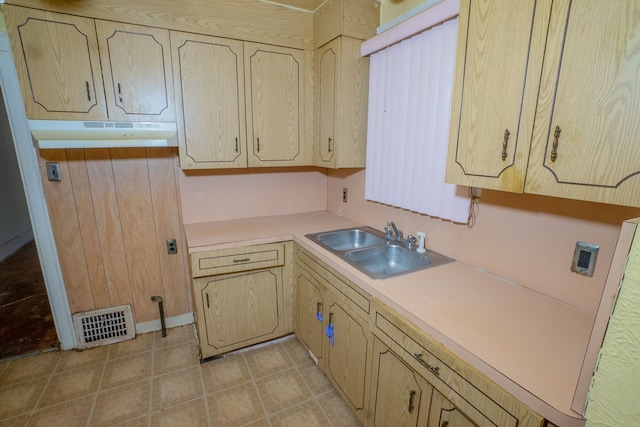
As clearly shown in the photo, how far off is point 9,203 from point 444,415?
5534 millimetres

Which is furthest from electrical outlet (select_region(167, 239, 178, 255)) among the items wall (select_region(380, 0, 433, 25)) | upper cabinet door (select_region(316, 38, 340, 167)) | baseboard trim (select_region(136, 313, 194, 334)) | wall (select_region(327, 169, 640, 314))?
wall (select_region(380, 0, 433, 25))

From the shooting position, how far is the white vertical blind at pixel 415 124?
1534mm

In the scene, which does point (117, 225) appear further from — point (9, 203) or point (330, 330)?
point (9, 203)

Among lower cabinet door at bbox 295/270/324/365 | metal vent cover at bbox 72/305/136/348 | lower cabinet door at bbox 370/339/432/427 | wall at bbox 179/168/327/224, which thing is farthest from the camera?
wall at bbox 179/168/327/224

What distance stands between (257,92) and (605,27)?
70.2 inches

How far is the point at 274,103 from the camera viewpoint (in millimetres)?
2131

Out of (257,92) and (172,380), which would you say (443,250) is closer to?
(257,92)

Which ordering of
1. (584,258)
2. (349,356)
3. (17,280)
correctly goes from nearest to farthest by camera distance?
(584,258)
(349,356)
(17,280)

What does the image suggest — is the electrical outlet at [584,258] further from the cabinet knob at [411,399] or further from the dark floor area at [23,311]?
the dark floor area at [23,311]

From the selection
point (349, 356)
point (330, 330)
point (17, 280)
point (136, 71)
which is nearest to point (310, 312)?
point (330, 330)

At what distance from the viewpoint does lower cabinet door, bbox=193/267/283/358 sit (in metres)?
1.96

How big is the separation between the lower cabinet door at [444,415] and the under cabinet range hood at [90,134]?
6.23ft

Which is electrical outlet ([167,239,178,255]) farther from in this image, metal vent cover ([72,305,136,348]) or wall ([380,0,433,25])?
wall ([380,0,433,25])

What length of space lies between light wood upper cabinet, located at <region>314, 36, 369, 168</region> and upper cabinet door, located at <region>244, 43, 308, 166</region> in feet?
0.51
